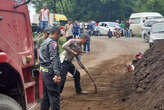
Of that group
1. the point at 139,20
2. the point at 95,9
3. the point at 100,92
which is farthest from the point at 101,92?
the point at 95,9

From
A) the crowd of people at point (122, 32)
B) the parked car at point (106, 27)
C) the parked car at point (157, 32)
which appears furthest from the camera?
the parked car at point (106, 27)

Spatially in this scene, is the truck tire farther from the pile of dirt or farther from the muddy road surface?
the muddy road surface

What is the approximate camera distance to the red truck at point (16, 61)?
4445 millimetres

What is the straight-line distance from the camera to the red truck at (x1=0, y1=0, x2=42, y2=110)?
14.6 feet

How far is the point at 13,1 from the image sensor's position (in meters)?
5.27

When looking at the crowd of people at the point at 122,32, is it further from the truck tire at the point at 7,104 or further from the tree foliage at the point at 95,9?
the truck tire at the point at 7,104

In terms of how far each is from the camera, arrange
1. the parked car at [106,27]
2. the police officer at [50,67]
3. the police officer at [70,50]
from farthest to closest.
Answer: the parked car at [106,27]
the police officer at [70,50]
the police officer at [50,67]

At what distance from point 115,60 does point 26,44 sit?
1112cm

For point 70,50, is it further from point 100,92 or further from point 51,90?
point 51,90

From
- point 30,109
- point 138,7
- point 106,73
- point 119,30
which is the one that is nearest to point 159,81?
point 30,109

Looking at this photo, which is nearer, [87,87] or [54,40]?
[54,40]

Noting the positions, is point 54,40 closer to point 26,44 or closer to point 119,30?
point 26,44

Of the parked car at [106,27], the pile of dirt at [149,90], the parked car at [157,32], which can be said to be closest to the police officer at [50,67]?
the pile of dirt at [149,90]

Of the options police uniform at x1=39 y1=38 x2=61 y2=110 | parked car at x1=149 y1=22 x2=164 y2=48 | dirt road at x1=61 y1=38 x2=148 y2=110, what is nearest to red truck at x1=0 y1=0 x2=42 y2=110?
police uniform at x1=39 y1=38 x2=61 y2=110
